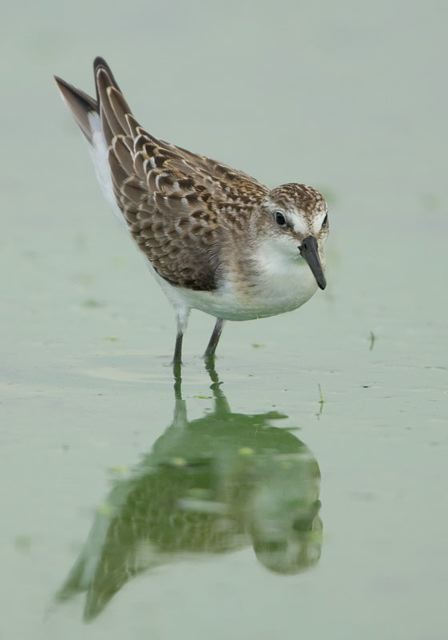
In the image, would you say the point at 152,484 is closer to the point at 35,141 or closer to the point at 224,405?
the point at 224,405

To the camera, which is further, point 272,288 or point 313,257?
point 272,288

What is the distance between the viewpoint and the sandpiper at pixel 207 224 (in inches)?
448

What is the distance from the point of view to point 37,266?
14.4 metres

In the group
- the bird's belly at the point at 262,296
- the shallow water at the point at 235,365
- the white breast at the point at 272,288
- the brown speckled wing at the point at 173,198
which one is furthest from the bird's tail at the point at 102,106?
the white breast at the point at 272,288

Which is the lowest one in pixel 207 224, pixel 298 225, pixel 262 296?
pixel 262 296

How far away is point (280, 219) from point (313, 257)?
50 cm

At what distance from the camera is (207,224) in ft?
39.5

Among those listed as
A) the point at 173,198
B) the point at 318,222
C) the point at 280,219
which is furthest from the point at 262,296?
the point at 173,198

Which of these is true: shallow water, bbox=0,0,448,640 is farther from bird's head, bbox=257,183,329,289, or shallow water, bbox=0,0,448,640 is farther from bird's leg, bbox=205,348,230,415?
bird's head, bbox=257,183,329,289

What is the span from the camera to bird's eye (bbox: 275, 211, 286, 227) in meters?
11.3

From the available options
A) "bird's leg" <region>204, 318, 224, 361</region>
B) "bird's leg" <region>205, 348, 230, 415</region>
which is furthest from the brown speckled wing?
"bird's leg" <region>205, 348, 230, 415</region>

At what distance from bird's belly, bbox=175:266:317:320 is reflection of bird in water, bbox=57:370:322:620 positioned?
1.05 m

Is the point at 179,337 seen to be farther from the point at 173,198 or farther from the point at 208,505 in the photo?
the point at 208,505

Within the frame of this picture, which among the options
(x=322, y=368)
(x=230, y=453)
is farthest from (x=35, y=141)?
(x=230, y=453)
